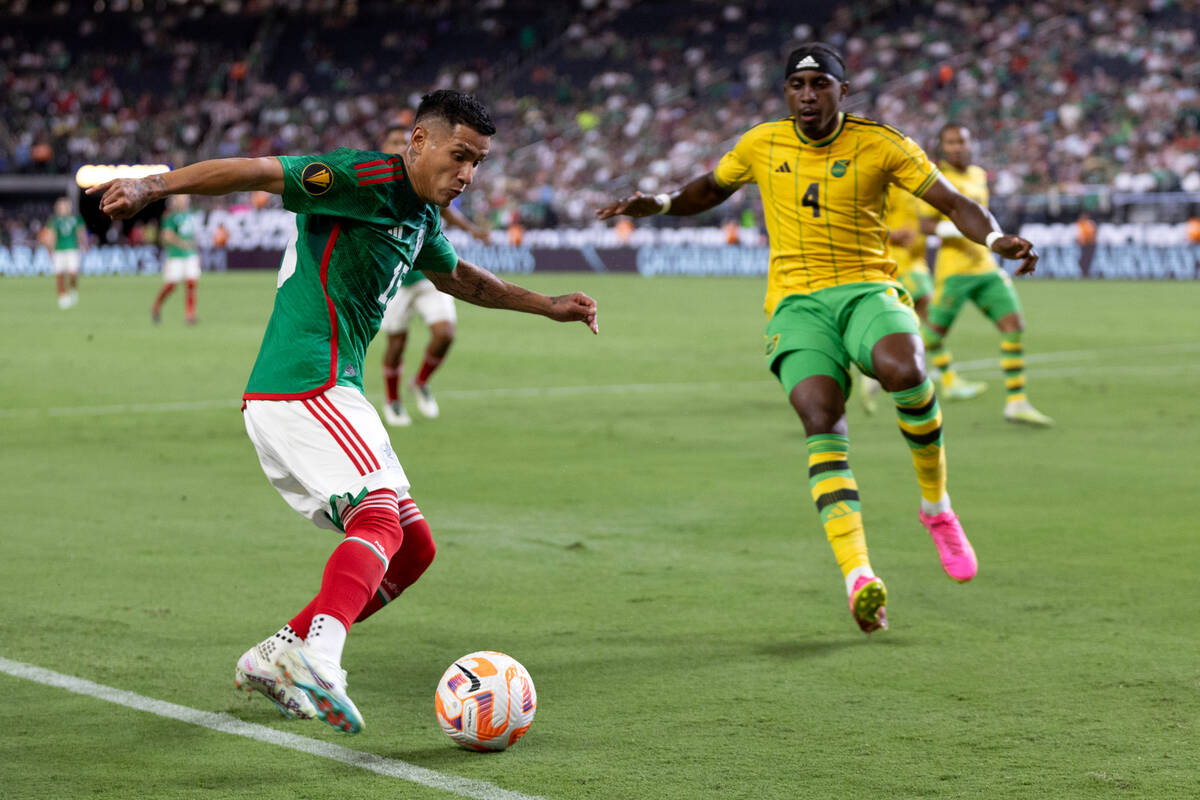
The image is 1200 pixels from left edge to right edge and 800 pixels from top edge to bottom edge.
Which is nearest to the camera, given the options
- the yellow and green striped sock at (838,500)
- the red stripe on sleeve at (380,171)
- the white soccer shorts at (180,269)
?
the red stripe on sleeve at (380,171)

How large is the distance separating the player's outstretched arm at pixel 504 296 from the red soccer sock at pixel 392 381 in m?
7.36

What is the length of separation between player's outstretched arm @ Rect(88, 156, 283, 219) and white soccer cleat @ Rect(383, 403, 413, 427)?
8.23m

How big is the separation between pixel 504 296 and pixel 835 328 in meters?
1.91

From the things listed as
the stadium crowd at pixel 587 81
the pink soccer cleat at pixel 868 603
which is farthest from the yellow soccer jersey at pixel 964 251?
the stadium crowd at pixel 587 81

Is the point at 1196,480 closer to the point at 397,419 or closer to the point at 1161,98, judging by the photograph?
the point at 397,419

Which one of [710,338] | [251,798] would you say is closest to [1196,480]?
[251,798]

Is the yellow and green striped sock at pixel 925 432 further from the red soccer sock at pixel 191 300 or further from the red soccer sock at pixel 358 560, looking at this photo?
the red soccer sock at pixel 191 300

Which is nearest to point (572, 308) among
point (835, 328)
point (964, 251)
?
point (835, 328)

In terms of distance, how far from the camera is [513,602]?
261 inches

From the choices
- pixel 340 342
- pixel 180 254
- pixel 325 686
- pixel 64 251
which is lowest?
pixel 325 686

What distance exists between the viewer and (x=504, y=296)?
5.45 m

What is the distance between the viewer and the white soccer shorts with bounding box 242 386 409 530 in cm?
470

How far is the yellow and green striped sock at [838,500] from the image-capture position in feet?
20.2

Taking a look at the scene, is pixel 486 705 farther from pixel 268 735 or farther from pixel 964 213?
pixel 964 213
